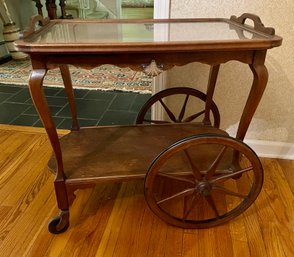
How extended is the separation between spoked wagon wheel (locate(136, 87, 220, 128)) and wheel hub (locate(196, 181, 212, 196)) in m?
0.46

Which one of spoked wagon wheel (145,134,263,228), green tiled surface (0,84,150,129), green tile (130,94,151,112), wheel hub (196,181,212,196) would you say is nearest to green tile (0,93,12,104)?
green tiled surface (0,84,150,129)

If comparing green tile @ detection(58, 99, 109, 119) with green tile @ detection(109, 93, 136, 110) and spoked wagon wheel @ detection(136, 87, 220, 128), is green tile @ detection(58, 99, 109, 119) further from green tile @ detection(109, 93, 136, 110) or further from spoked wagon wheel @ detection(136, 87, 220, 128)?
spoked wagon wheel @ detection(136, 87, 220, 128)

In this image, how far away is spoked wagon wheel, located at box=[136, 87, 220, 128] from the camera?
1377 millimetres

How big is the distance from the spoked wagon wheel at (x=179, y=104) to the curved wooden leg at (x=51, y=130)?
1.74 feet

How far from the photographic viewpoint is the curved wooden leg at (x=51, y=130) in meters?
0.83

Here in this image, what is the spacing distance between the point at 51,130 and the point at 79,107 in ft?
4.07

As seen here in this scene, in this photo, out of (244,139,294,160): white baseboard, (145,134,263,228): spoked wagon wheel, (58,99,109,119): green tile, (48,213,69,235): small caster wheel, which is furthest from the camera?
(58,99,109,119): green tile

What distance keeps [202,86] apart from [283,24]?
44 cm

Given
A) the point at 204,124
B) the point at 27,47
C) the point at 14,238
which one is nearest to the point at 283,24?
the point at 204,124

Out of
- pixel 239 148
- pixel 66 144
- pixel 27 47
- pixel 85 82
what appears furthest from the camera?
pixel 85 82

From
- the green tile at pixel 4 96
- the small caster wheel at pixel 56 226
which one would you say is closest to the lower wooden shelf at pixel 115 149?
the small caster wheel at pixel 56 226

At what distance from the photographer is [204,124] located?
1.37m

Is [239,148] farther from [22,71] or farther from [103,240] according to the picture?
[22,71]

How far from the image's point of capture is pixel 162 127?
4.45 feet
